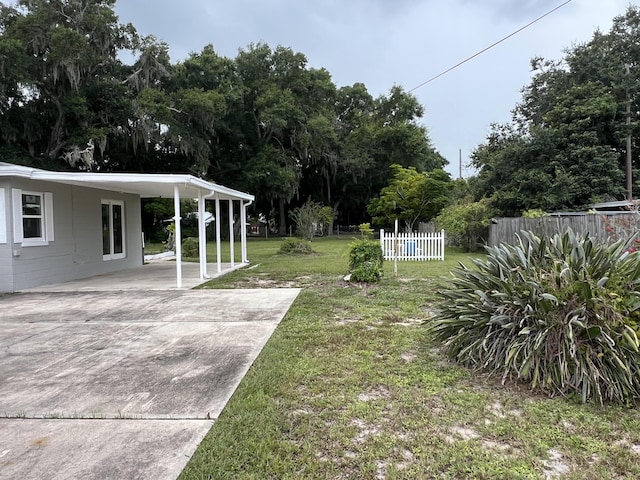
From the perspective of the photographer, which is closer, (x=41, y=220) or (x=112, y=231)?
(x=41, y=220)

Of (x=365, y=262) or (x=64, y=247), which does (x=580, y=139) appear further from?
(x=64, y=247)

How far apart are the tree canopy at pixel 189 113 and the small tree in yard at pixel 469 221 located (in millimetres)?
11960

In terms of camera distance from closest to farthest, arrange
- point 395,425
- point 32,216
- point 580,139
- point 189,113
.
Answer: point 395,425 < point 32,216 < point 580,139 < point 189,113

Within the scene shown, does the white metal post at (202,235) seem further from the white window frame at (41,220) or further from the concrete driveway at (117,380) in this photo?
the white window frame at (41,220)

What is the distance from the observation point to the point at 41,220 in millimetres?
8742

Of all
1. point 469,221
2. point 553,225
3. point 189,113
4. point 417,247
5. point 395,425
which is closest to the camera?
point 395,425

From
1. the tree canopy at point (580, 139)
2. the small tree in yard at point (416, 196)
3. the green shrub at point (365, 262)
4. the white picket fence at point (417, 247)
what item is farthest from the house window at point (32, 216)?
the tree canopy at point (580, 139)

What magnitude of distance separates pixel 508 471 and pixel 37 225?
946 cm

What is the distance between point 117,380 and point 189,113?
20312 millimetres

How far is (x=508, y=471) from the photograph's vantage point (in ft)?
7.07

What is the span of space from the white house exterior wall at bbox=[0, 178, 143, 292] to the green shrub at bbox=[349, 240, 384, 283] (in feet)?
20.7

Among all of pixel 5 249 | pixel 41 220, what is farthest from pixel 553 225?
pixel 5 249

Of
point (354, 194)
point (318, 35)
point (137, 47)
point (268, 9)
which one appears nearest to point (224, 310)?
point (268, 9)

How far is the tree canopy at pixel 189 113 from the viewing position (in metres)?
17.5
